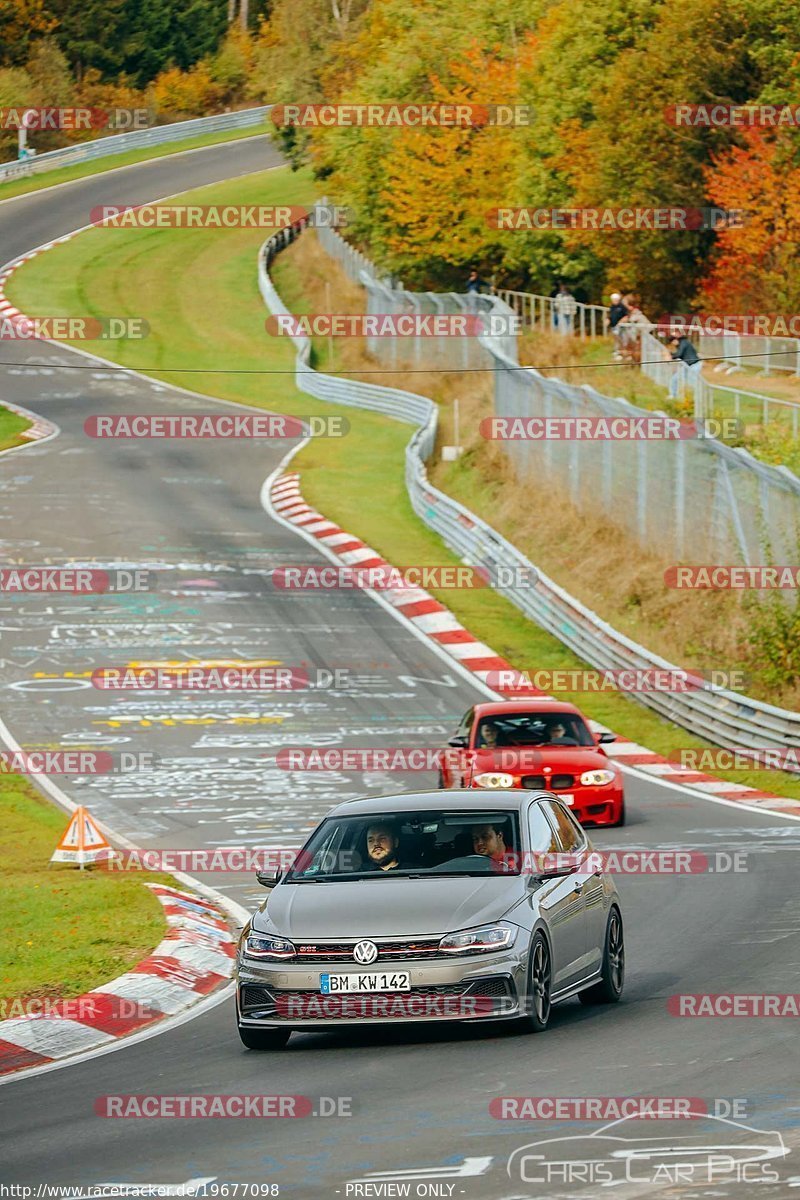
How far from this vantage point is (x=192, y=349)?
2562 inches

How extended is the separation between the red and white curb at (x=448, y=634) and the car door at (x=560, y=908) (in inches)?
415

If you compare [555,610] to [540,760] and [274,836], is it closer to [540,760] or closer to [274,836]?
[540,760]

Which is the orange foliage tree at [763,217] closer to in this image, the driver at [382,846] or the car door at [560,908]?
the car door at [560,908]

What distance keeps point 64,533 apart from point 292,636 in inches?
367

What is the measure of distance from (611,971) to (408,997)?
6.55ft

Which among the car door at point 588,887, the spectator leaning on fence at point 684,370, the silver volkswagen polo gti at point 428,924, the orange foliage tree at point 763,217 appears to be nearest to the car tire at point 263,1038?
the silver volkswagen polo gti at point 428,924

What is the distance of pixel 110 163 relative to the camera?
3723 inches

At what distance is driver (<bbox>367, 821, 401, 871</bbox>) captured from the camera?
11.4m

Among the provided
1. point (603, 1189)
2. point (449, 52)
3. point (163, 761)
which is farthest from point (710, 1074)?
point (449, 52)

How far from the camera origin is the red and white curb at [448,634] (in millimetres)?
24013

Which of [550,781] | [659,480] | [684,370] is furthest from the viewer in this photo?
[684,370]

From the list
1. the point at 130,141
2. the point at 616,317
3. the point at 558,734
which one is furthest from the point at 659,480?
the point at 130,141

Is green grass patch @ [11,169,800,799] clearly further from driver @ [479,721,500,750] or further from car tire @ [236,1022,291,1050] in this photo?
car tire @ [236,1022,291,1050]

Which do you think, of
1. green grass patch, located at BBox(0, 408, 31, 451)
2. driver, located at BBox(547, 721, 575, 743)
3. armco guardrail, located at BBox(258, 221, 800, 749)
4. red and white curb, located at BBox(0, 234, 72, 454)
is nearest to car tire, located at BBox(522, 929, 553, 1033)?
driver, located at BBox(547, 721, 575, 743)
